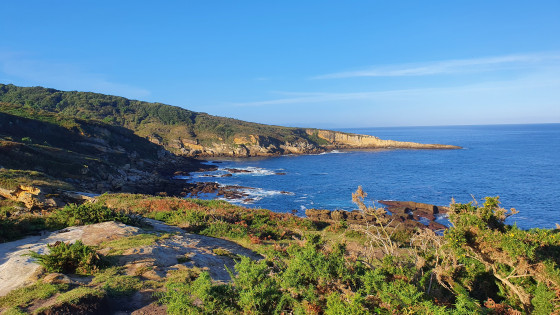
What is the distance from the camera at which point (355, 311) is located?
4.99 meters

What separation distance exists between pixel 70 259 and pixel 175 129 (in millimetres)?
104830

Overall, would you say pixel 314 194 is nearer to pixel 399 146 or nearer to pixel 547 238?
pixel 547 238

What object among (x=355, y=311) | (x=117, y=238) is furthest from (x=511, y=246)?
(x=117, y=238)

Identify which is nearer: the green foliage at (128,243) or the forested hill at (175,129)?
the green foliage at (128,243)

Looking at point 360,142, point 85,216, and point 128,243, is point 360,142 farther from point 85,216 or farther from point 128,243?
point 128,243

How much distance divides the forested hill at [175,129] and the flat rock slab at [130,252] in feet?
278

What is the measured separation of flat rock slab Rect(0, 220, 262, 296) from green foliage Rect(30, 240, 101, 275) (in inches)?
12.7

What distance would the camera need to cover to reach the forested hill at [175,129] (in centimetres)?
10138

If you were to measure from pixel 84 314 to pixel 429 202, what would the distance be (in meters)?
43.1

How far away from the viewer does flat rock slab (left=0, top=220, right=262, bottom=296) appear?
8750mm

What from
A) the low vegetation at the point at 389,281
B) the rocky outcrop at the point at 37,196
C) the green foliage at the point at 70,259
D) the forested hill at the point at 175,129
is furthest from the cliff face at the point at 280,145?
the low vegetation at the point at 389,281

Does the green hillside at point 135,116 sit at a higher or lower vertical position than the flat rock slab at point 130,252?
higher

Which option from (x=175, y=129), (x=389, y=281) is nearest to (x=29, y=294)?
(x=389, y=281)

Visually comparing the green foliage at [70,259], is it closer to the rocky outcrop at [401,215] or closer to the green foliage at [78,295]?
the green foliage at [78,295]
